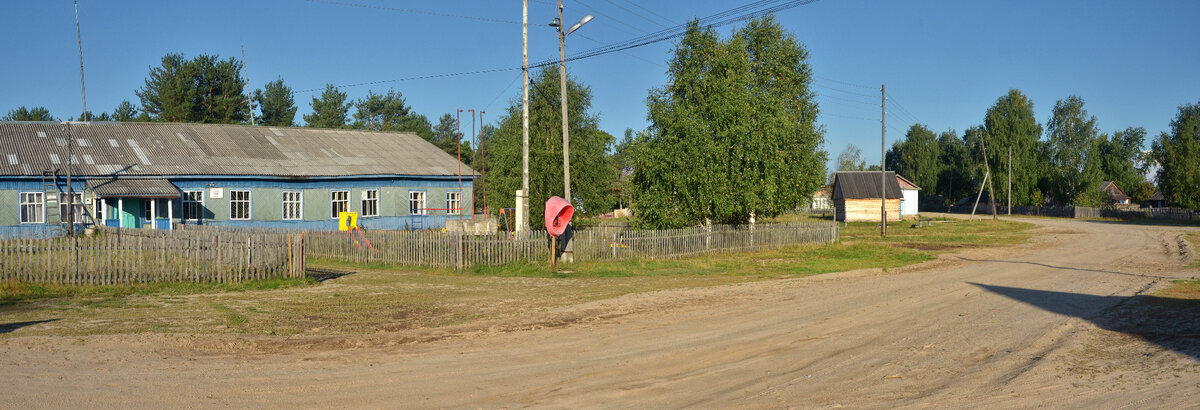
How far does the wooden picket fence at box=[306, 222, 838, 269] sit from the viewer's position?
73.5ft

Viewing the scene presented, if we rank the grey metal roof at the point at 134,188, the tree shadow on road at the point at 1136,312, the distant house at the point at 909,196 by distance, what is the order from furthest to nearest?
1. the distant house at the point at 909,196
2. the grey metal roof at the point at 134,188
3. the tree shadow on road at the point at 1136,312

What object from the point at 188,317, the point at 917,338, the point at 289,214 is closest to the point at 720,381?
the point at 917,338

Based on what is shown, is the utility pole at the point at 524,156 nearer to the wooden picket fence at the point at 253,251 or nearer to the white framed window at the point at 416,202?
the wooden picket fence at the point at 253,251

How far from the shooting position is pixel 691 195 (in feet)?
92.8

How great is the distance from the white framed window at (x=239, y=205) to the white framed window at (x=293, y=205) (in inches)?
68.6

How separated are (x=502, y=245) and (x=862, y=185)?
54659mm

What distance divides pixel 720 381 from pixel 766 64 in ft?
119

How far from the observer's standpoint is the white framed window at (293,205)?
38312 mm

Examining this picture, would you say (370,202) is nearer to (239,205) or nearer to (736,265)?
(239,205)

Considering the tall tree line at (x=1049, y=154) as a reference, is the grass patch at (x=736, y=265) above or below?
below

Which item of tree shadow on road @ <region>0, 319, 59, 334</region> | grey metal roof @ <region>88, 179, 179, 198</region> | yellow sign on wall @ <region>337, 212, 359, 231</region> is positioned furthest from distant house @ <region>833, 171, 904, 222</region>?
tree shadow on road @ <region>0, 319, 59, 334</region>

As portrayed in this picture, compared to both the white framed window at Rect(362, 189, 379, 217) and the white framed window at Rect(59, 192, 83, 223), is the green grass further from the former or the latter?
the white framed window at Rect(362, 189, 379, 217)

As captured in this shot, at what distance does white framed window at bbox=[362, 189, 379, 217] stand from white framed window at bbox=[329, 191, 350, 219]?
87 centimetres

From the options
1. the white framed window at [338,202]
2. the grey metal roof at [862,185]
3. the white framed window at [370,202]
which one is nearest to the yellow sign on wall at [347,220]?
the white framed window at [338,202]
